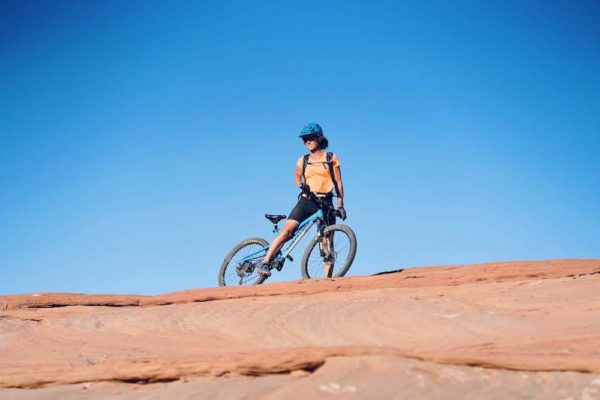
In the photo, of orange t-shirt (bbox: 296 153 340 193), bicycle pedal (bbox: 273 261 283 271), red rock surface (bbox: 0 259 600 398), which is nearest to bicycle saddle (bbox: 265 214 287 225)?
bicycle pedal (bbox: 273 261 283 271)

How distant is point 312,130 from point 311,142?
0.17m

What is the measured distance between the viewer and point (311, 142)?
29.1 feet

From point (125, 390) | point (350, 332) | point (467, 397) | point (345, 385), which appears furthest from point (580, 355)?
point (125, 390)

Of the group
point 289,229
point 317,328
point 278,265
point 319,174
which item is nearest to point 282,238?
point 289,229

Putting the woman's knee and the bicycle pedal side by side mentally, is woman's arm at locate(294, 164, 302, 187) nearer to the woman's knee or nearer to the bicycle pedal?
the woman's knee

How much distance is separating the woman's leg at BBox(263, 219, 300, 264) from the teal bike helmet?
126cm

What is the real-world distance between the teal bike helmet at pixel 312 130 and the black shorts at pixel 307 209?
917 mm

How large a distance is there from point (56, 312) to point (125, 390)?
13.4 ft

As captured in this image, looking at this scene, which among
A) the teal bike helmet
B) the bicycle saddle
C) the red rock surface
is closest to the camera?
the red rock surface

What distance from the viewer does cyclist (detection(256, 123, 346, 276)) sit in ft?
29.1

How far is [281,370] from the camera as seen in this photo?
333 centimetres

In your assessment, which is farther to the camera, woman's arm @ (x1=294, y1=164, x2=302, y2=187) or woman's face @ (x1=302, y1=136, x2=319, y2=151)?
woman's arm @ (x1=294, y1=164, x2=302, y2=187)

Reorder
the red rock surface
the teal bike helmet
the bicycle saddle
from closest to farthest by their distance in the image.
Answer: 1. the red rock surface
2. the teal bike helmet
3. the bicycle saddle

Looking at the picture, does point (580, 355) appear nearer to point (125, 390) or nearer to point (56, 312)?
point (125, 390)
